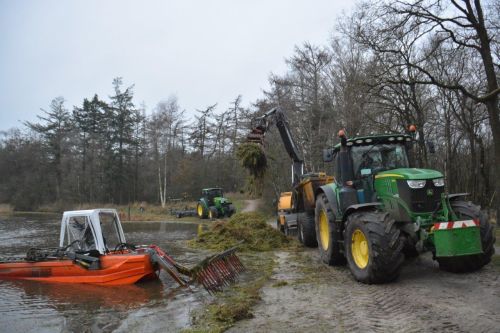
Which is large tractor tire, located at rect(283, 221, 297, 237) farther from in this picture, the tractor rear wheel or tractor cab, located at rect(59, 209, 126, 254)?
the tractor rear wheel

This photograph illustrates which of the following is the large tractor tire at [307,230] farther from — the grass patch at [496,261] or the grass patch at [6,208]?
the grass patch at [6,208]

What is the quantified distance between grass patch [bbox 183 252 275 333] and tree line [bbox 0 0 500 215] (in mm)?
4547

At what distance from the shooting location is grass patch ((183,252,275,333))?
6.05 meters

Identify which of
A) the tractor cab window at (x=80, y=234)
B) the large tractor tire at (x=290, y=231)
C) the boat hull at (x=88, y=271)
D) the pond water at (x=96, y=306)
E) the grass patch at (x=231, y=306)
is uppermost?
the tractor cab window at (x=80, y=234)

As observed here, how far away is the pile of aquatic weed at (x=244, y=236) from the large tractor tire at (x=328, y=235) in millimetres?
3533

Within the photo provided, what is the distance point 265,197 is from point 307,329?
2467 centimetres

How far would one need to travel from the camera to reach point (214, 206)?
101ft

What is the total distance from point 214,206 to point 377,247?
2430cm

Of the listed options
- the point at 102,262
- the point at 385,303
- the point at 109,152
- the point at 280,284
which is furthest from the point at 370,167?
the point at 109,152

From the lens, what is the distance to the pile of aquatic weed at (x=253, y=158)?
15156mm

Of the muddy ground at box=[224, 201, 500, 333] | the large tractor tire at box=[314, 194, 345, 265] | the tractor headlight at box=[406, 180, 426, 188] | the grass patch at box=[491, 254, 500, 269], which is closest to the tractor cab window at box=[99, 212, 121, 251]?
the muddy ground at box=[224, 201, 500, 333]

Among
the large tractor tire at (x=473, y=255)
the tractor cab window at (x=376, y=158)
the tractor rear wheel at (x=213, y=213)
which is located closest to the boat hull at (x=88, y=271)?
the tractor cab window at (x=376, y=158)

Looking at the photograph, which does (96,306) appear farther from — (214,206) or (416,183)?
(214,206)

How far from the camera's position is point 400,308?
6008 millimetres
